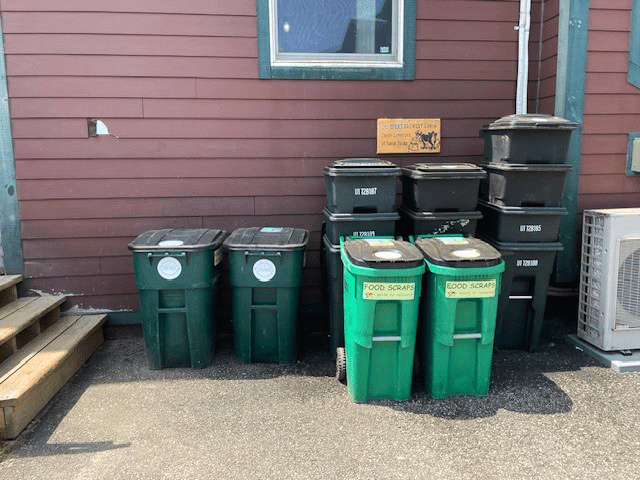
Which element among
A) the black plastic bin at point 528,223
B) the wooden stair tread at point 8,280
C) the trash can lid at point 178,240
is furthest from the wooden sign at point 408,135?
the wooden stair tread at point 8,280

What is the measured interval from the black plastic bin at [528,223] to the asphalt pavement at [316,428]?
0.93m

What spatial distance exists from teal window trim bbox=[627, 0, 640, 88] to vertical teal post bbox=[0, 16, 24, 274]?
5175mm

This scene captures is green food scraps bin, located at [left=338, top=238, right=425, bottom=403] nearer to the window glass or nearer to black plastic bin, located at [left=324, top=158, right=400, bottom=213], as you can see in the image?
black plastic bin, located at [left=324, top=158, right=400, bottom=213]

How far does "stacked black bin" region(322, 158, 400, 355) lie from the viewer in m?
3.85

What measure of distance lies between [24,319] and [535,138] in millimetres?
3943

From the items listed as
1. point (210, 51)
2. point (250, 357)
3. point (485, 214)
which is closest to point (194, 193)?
point (210, 51)

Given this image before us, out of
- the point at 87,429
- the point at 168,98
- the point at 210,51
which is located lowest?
the point at 87,429

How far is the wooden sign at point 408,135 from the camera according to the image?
4633 mm

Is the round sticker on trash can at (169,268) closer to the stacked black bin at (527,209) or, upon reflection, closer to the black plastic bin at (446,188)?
the black plastic bin at (446,188)

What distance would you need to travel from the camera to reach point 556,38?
4504mm

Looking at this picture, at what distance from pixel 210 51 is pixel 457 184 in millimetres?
2297

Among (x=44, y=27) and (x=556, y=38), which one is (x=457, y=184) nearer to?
(x=556, y=38)

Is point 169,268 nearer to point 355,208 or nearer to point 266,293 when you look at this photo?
point 266,293

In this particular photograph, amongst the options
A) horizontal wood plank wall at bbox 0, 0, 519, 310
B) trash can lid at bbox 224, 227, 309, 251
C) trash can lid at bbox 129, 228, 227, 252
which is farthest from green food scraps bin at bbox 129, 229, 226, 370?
horizontal wood plank wall at bbox 0, 0, 519, 310
